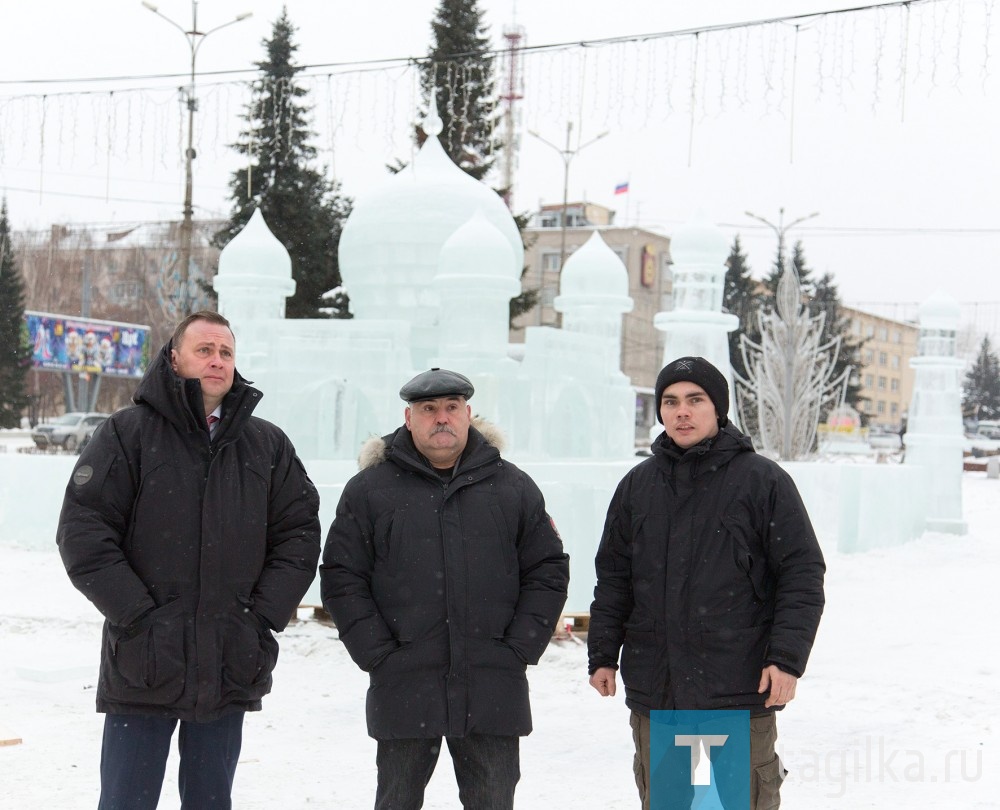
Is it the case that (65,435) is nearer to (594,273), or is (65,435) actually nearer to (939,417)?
(594,273)

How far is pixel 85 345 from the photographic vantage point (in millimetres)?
33406

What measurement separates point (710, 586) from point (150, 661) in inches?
63.1

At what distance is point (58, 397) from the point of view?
50.3 m

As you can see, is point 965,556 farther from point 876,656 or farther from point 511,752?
point 511,752

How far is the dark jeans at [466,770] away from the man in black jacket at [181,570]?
0.45 meters

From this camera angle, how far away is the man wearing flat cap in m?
3.35


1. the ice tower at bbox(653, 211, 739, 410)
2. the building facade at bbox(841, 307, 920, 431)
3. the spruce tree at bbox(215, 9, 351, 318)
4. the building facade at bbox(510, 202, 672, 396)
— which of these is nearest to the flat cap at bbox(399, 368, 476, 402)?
the ice tower at bbox(653, 211, 739, 410)

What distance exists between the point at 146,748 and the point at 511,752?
1.06 meters

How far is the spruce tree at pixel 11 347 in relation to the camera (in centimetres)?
3797

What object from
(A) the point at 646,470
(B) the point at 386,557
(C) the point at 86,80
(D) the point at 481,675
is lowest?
(D) the point at 481,675

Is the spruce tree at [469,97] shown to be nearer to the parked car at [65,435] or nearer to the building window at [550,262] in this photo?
the parked car at [65,435]

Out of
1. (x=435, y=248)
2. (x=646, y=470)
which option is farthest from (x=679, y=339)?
(x=646, y=470)

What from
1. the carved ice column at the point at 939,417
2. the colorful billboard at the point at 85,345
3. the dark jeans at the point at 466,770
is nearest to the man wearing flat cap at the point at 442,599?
the dark jeans at the point at 466,770

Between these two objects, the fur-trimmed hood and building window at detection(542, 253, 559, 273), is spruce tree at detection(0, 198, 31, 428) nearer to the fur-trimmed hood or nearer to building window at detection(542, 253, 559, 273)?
building window at detection(542, 253, 559, 273)
